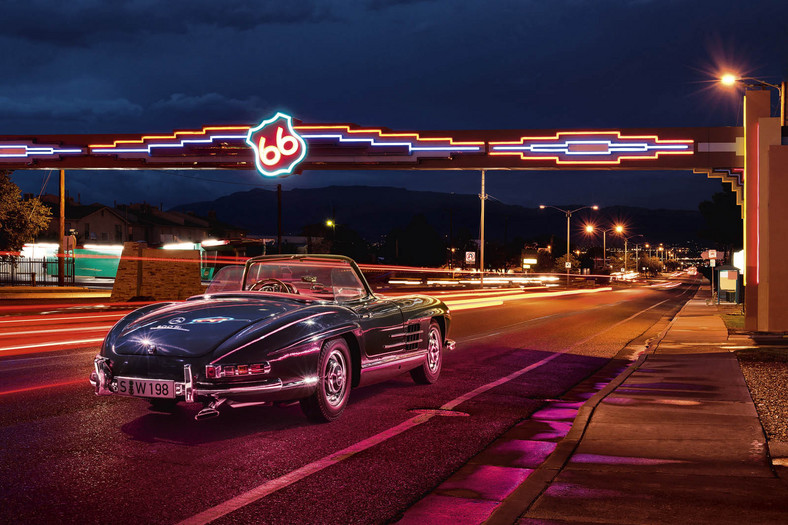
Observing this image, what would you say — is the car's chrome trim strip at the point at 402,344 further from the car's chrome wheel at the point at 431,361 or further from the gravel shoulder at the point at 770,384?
the gravel shoulder at the point at 770,384

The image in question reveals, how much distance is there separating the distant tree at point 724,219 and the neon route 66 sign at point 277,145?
55.1 metres

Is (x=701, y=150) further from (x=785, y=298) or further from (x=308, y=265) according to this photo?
(x=308, y=265)

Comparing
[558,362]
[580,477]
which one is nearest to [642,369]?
[558,362]

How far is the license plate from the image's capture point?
6.40 metres

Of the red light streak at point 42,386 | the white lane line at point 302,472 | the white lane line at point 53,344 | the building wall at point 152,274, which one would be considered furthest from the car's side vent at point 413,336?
the building wall at point 152,274

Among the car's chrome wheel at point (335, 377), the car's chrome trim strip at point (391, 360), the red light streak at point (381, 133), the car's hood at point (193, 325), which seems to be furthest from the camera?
the red light streak at point (381, 133)

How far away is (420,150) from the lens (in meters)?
24.6

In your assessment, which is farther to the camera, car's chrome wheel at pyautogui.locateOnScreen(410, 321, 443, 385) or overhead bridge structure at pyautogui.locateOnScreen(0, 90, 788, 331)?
overhead bridge structure at pyautogui.locateOnScreen(0, 90, 788, 331)

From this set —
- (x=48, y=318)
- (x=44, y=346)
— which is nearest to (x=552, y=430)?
(x=44, y=346)

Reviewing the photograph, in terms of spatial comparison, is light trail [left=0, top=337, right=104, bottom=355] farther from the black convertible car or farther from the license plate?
the license plate

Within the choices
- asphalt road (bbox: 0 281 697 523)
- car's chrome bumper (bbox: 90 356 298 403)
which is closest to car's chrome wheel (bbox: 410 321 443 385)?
asphalt road (bbox: 0 281 697 523)

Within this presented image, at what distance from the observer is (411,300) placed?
955 cm

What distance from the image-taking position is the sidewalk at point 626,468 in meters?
4.69

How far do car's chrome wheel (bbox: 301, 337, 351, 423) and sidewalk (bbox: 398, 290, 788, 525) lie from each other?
5.38 ft
